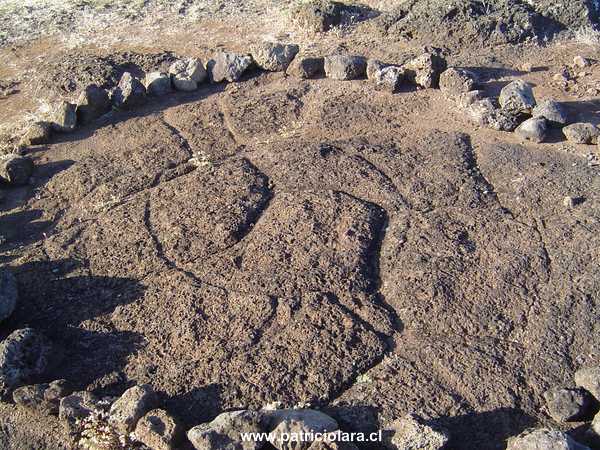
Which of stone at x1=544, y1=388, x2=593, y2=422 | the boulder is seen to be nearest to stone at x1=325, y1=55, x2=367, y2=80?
stone at x1=544, y1=388, x2=593, y2=422

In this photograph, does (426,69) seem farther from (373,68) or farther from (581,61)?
(581,61)

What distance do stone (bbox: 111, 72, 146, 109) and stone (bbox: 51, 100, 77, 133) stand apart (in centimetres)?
46

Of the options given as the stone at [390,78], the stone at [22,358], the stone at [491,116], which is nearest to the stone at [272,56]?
the stone at [390,78]

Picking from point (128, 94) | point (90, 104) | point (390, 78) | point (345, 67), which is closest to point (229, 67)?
point (128, 94)

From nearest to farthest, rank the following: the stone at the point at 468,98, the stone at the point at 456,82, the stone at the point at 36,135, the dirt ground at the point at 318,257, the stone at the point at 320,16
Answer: the dirt ground at the point at 318,257 < the stone at the point at 468,98 < the stone at the point at 36,135 < the stone at the point at 456,82 < the stone at the point at 320,16

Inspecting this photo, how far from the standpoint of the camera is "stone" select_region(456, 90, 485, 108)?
6699mm

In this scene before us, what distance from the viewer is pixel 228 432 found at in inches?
148

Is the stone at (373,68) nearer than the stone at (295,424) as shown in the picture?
No

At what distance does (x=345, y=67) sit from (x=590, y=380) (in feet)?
14.2

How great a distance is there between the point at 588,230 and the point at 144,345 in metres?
3.31

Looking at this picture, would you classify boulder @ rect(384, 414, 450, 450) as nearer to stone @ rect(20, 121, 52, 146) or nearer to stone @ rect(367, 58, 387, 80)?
stone @ rect(367, 58, 387, 80)

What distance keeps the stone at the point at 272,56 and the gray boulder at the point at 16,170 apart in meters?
2.69

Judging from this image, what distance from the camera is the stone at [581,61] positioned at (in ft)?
24.4

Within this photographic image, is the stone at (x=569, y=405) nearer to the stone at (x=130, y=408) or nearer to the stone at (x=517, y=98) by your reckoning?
the stone at (x=130, y=408)
